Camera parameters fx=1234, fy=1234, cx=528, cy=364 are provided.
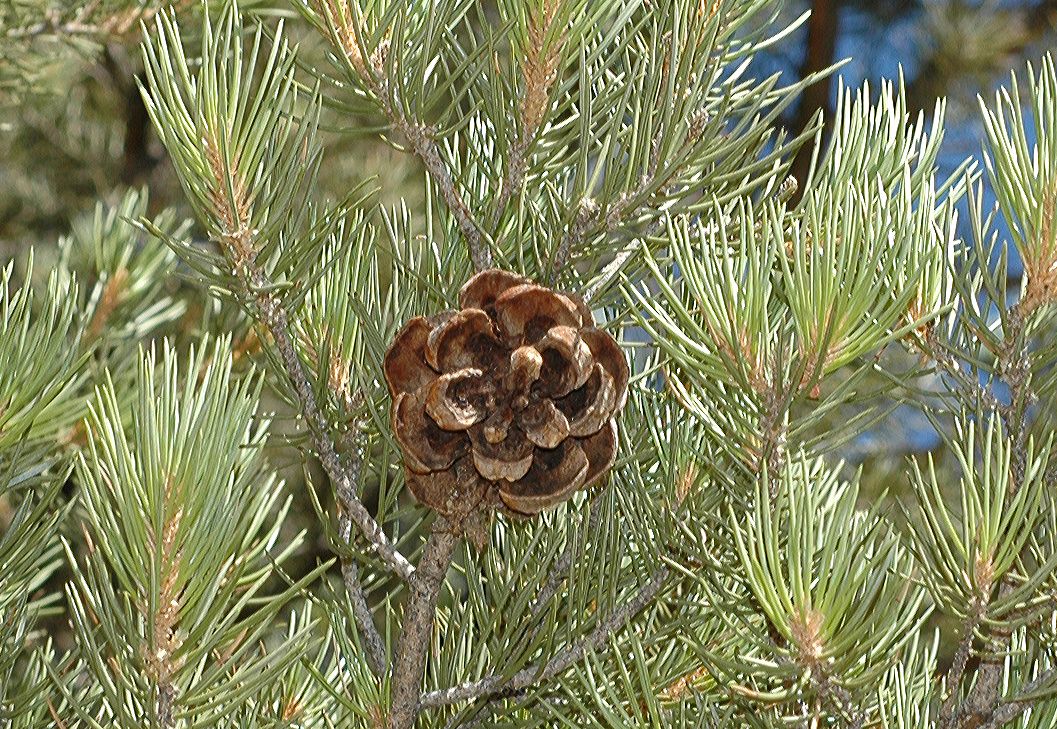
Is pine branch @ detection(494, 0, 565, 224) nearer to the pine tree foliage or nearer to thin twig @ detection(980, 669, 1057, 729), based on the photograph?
the pine tree foliage

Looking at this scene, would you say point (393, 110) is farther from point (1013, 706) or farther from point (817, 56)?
point (817, 56)

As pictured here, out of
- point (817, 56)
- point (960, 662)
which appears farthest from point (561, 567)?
point (817, 56)

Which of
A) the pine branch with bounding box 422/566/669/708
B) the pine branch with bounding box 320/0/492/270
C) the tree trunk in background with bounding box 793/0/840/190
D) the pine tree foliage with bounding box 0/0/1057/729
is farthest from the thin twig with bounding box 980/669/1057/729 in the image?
the tree trunk in background with bounding box 793/0/840/190

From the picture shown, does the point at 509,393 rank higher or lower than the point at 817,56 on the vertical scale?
lower

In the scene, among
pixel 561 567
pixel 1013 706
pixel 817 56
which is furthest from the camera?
pixel 817 56

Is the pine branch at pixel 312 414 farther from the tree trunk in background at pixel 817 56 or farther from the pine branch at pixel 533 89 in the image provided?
the tree trunk in background at pixel 817 56

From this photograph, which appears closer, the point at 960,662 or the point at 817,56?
the point at 960,662

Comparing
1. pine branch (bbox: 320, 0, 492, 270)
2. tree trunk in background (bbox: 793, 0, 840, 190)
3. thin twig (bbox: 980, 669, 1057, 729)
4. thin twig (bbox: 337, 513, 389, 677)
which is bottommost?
thin twig (bbox: 337, 513, 389, 677)

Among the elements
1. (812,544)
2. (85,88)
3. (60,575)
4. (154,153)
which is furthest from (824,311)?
(85,88)
